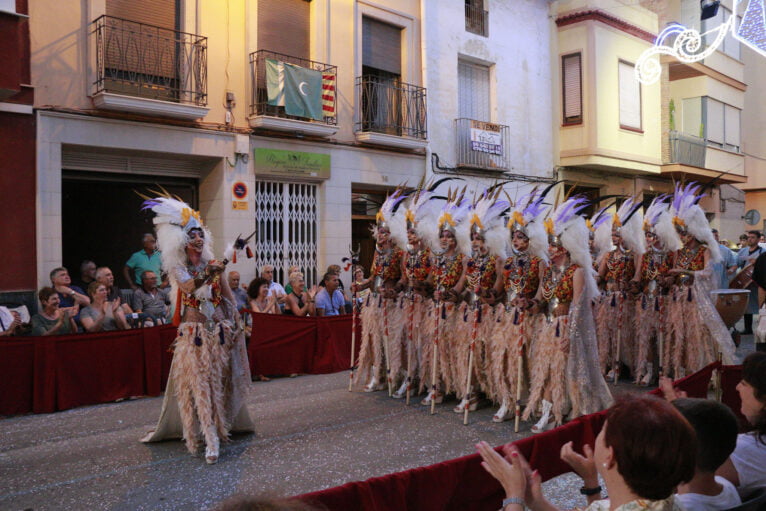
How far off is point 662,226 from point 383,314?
146 inches

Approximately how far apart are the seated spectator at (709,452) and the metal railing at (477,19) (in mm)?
A: 14945

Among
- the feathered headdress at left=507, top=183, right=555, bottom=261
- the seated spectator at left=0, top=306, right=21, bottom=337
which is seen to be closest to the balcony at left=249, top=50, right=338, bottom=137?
the seated spectator at left=0, top=306, right=21, bottom=337

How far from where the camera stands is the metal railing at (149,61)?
1038cm

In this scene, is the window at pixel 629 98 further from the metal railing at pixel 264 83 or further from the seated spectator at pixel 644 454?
the seated spectator at pixel 644 454

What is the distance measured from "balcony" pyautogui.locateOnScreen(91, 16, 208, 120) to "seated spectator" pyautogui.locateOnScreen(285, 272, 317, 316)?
3.36 m

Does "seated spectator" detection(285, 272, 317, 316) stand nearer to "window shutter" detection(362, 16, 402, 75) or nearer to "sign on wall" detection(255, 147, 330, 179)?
"sign on wall" detection(255, 147, 330, 179)

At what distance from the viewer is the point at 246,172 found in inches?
476

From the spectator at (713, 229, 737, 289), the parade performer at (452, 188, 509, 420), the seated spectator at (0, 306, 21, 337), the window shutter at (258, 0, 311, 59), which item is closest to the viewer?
the parade performer at (452, 188, 509, 420)

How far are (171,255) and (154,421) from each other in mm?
2137

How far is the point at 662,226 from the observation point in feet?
27.2

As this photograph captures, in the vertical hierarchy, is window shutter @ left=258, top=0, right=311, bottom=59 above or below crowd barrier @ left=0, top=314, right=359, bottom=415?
above

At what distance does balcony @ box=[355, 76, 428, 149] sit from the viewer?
1370 centimetres

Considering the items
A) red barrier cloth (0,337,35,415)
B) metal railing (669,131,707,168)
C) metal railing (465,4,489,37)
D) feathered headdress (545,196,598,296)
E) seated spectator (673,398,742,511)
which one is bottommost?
red barrier cloth (0,337,35,415)

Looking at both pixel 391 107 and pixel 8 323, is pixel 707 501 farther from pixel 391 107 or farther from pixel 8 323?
pixel 391 107
